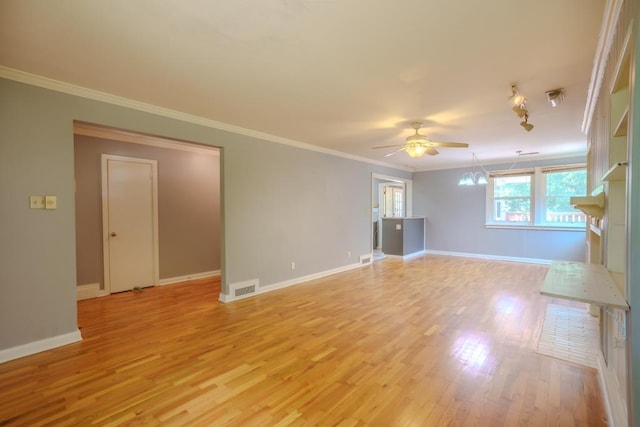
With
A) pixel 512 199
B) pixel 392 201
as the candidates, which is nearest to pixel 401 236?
pixel 392 201

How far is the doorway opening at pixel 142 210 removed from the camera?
4.39m

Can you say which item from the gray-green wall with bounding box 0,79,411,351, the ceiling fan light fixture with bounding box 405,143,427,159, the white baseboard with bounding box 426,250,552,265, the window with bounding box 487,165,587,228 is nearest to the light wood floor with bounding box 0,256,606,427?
the gray-green wall with bounding box 0,79,411,351

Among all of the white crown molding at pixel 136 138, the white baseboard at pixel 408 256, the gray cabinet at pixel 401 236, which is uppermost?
the white crown molding at pixel 136 138

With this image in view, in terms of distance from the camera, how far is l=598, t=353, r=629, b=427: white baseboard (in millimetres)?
1537

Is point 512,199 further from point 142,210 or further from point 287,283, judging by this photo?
point 142,210

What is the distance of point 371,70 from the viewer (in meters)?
2.49

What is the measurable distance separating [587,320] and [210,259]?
585 cm

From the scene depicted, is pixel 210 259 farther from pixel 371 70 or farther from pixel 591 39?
pixel 591 39

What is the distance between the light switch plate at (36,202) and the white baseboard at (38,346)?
1240mm

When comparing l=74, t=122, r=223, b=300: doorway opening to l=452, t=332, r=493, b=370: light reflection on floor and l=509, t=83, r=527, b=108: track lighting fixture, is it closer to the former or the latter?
l=452, t=332, r=493, b=370: light reflection on floor

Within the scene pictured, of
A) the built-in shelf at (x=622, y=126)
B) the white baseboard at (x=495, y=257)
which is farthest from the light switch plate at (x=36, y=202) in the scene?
the white baseboard at (x=495, y=257)

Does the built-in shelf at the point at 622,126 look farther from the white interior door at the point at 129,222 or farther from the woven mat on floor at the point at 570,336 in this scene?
the white interior door at the point at 129,222

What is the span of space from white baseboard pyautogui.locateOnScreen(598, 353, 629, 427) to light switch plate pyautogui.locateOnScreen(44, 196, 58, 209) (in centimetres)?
436

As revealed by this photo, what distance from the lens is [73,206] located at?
2.88 meters
